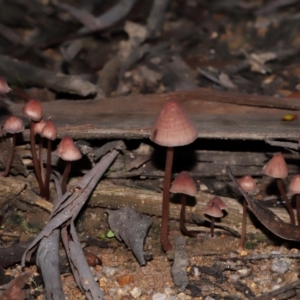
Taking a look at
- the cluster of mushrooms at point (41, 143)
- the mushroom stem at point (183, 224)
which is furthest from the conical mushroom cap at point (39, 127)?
the mushroom stem at point (183, 224)

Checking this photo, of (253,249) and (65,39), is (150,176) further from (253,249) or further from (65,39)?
(65,39)

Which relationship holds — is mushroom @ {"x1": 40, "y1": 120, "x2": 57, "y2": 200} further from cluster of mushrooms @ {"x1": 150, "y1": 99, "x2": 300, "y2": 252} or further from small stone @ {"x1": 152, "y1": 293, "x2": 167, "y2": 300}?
small stone @ {"x1": 152, "y1": 293, "x2": 167, "y2": 300}

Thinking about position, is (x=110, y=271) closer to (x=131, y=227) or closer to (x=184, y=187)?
(x=131, y=227)

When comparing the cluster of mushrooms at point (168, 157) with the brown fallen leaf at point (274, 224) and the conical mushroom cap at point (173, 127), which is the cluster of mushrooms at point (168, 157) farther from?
the brown fallen leaf at point (274, 224)

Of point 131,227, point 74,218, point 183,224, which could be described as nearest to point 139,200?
point 131,227

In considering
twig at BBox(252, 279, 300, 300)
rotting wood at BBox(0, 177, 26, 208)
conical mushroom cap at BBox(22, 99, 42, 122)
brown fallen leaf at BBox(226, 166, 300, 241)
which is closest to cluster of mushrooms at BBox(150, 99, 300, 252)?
brown fallen leaf at BBox(226, 166, 300, 241)

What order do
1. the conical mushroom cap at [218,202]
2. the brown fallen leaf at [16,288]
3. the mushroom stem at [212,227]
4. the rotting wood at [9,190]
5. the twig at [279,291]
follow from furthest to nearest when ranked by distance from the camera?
the rotting wood at [9,190], the mushroom stem at [212,227], the conical mushroom cap at [218,202], the twig at [279,291], the brown fallen leaf at [16,288]
